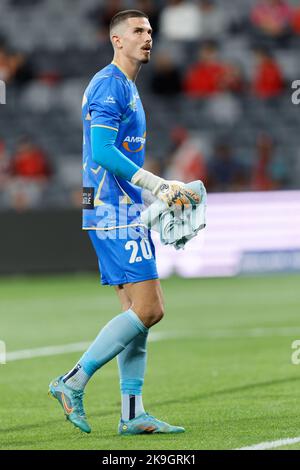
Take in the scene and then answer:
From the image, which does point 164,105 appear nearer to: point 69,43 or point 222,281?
point 69,43

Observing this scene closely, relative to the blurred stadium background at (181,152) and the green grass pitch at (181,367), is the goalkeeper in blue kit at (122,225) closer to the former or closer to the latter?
the green grass pitch at (181,367)

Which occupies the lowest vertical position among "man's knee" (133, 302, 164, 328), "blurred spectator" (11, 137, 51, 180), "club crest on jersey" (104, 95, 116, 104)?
"man's knee" (133, 302, 164, 328)

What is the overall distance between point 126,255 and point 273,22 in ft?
63.8

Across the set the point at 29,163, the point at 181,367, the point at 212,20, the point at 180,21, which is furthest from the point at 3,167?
the point at 181,367

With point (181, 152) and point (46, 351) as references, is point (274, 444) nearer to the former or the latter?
point (46, 351)

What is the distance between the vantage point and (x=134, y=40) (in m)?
7.61

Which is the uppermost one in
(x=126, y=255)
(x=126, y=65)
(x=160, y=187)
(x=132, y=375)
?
(x=126, y=65)

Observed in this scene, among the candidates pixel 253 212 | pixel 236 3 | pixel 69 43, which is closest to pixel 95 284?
pixel 253 212

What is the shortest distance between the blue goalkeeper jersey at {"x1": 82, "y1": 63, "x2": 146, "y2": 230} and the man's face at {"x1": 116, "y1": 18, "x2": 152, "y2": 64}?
14 centimetres

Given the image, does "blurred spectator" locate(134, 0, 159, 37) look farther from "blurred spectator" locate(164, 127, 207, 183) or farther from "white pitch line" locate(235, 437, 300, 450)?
"white pitch line" locate(235, 437, 300, 450)

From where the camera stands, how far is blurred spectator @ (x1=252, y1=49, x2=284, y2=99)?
80.4 feet

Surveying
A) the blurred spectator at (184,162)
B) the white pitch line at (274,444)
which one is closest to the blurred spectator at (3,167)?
the blurred spectator at (184,162)

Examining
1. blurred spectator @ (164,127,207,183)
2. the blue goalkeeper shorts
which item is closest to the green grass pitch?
the blue goalkeeper shorts

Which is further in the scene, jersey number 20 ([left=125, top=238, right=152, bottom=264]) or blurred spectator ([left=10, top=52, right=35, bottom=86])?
blurred spectator ([left=10, top=52, right=35, bottom=86])
